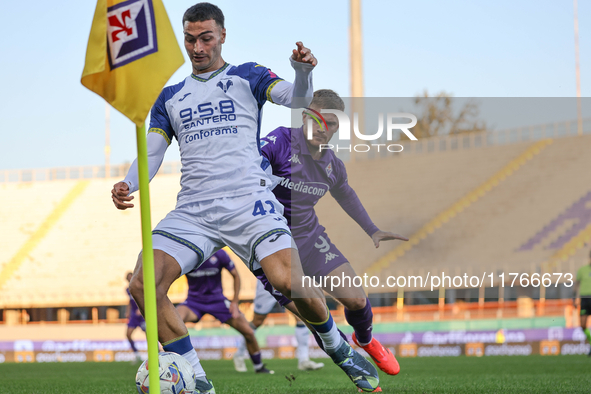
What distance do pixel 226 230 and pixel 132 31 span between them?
1521mm

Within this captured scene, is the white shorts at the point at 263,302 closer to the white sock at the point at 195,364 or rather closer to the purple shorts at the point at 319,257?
the purple shorts at the point at 319,257

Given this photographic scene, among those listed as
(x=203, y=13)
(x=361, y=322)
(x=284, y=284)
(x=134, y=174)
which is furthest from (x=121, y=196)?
(x=361, y=322)

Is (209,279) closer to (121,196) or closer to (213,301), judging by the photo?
(213,301)

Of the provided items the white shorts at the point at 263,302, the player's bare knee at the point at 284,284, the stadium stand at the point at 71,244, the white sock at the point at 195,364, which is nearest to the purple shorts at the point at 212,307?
the white shorts at the point at 263,302

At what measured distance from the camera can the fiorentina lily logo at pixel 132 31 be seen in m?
3.04

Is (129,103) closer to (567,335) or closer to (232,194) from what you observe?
(232,194)

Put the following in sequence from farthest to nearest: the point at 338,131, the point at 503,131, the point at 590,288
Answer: the point at 503,131 → the point at 590,288 → the point at 338,131

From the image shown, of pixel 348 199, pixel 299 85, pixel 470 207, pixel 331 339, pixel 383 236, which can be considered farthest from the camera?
pixel 470 207

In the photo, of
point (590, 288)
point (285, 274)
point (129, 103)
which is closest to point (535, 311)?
point (590, 288)

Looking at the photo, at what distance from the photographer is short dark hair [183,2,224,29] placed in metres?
4.30

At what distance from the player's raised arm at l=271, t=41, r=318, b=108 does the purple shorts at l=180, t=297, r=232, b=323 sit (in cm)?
570

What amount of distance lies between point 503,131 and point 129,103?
27.2 m

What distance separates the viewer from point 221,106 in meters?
4.31

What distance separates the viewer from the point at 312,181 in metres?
5.90
